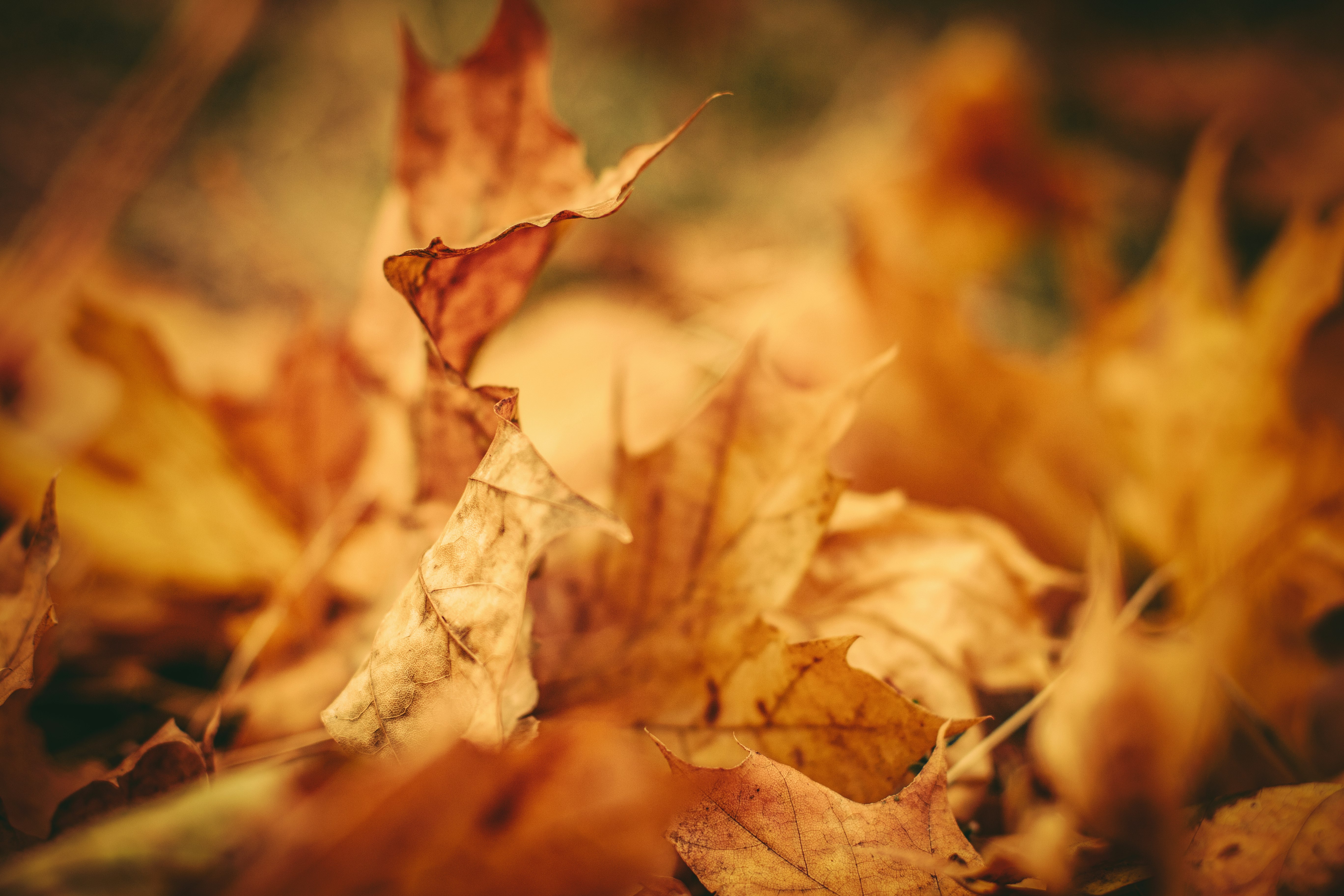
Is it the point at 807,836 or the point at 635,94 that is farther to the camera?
the point at 635,94

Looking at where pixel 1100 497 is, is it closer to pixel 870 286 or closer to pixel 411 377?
pixel 870 286

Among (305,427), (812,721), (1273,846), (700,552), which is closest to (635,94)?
(305,427)

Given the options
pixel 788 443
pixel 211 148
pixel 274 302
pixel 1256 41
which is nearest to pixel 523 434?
pixel 788 443

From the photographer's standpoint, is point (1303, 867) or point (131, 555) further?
point (131, 555)

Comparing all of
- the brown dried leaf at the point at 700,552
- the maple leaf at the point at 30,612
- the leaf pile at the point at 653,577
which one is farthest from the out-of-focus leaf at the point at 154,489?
the brown dried leaf at the point at 700,552

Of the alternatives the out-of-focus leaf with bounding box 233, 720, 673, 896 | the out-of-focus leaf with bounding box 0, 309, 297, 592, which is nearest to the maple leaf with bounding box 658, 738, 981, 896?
the out-of-focus leaf with bounding box 233, 720, 673, 896

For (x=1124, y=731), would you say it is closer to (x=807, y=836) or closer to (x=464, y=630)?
(x=807, y=836)

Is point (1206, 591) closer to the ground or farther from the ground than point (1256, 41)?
closer to the ground

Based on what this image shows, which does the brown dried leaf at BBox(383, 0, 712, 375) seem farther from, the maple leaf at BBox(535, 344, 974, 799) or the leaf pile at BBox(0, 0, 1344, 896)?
the maple leaf at BBox(535, 344, 974, 799)
